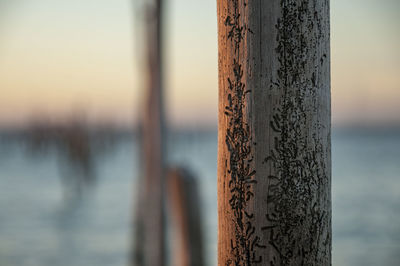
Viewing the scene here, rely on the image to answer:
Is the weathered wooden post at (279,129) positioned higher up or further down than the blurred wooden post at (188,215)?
higher up

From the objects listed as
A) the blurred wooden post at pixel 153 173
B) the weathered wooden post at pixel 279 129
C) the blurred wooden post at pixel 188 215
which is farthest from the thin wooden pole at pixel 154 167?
the weathered wooden post at pixel 279 129

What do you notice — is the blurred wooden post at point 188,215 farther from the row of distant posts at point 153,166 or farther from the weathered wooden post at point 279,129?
the weathered wooden post at point 279,129

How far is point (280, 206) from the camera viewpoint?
3.11 feet

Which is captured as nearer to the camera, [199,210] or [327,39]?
[327,39]

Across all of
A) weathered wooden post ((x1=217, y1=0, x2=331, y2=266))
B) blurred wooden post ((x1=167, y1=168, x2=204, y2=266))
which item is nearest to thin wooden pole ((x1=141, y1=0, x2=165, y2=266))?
blurred wooden post ((x1=167, y1=168, x2=204, y2=266))

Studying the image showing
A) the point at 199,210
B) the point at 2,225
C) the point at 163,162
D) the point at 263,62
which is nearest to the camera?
the point at 263,62

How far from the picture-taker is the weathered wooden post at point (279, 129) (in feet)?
3.07

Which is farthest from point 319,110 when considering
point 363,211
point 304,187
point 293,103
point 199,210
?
point 363,211

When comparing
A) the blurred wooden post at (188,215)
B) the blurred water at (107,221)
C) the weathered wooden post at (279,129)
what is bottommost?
the blurred water at (107,221)

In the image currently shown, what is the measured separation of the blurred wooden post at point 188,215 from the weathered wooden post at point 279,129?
3804mm

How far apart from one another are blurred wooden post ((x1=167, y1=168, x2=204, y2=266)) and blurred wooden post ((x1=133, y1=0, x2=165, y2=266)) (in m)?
2.04

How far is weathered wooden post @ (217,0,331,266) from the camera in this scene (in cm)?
94

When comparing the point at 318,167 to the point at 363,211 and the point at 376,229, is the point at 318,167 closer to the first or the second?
the point at 376,229

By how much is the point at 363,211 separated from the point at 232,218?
18340 mm
